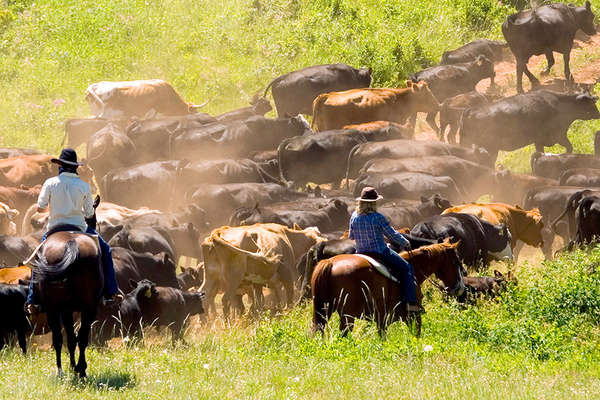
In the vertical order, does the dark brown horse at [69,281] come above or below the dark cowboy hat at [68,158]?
below

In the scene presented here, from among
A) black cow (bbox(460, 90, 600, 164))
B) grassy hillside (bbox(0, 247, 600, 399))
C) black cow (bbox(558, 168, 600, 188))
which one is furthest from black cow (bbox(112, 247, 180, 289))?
black cow (bbox(460, 90, 600, 164))

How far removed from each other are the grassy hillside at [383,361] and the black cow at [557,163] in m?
12.4

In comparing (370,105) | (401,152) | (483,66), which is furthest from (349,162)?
(483,66)

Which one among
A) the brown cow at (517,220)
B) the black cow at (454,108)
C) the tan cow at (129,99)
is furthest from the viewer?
the tan cow at (129,99)

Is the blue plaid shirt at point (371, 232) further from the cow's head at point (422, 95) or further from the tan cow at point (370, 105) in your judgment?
the cow's head at point (422, 95)

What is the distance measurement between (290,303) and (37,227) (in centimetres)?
646

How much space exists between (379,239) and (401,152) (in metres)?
14.5

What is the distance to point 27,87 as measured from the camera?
40.9 metres

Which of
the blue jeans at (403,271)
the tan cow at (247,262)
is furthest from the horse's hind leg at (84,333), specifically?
the tan cow at (247,262)

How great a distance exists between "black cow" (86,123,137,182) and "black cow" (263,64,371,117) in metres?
6.06

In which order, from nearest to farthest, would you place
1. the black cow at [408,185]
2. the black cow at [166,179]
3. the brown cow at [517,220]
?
1. the brown cow at [517,220]
2. the black cow at [408,185]
3. the black cow at [166,179]

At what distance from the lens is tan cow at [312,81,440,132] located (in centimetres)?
3109

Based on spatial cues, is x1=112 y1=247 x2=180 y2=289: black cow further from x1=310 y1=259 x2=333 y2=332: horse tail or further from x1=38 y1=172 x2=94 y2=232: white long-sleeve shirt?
x1=38 y1=172 x2=94 y2=232: white long-sleeve shirt

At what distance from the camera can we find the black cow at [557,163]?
1053 inches
